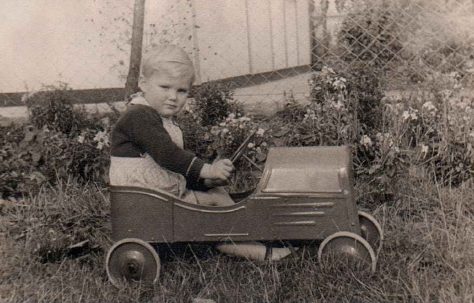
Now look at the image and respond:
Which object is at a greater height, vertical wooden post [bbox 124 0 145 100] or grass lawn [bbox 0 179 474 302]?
vertical wooden post [bbox 124 0 145 100]

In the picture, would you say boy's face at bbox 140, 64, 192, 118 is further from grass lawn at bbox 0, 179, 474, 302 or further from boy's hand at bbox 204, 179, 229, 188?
grass lawn at bbox 0, 179, 474, 302

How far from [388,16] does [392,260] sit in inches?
172

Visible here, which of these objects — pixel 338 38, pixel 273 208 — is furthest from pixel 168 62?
pixel 338 38

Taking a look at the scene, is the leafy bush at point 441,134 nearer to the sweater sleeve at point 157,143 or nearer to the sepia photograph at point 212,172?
the sepia photograph at point 212,172

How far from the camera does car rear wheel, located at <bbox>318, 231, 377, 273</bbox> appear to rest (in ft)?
8.36

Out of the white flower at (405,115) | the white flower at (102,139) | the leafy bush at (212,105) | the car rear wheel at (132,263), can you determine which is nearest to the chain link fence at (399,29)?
the leafy bush at (212,105)

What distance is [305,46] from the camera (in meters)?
7.50

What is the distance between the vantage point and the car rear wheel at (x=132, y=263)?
8.82ft

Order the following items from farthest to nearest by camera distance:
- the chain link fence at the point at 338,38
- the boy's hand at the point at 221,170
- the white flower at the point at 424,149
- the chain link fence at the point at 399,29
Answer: the chain link fence at the point at 399,29, the chain link fence at the point at 338,38, the white flower at the point at 424,149, the boy's hand at the point at 221,170

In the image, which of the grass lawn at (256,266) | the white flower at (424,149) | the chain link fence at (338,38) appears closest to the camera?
the grass lawn at (256,266)

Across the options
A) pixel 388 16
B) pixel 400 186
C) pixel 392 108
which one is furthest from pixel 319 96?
pixel 388 16

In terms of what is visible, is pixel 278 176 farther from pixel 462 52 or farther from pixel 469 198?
pixel 462 52

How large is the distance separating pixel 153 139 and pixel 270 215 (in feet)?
2.02

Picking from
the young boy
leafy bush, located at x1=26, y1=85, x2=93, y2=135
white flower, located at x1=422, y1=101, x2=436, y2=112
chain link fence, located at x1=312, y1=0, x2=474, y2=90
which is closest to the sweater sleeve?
the young boy
